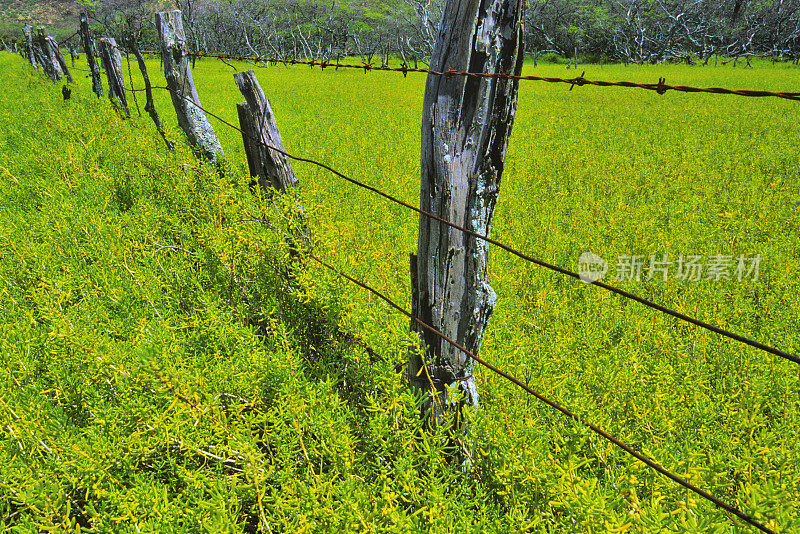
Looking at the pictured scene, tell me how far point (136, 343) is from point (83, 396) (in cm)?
34

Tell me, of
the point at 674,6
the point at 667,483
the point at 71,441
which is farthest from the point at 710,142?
the point at 674,6

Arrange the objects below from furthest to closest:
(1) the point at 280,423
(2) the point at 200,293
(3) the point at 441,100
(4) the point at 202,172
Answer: (4) the point at 202,172 → (2) the point at 200,293 → (1) the point at 280,423 → (3) the point at 441,100

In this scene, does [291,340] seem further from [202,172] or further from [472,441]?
[202,172]

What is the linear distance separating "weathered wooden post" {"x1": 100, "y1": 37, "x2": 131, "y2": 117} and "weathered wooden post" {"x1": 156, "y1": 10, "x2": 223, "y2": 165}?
2.72 metres

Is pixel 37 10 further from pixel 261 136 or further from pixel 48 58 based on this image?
pixel 261 136

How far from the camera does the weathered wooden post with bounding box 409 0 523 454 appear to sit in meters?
1.26

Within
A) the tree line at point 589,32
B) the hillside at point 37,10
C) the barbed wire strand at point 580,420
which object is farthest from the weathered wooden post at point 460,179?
the hillside at point 37,10

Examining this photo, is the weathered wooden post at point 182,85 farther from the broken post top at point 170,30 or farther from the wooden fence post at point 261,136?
the wooden fence post at point 261,136

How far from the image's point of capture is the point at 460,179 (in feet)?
4.65

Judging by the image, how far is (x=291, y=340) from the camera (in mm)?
2115

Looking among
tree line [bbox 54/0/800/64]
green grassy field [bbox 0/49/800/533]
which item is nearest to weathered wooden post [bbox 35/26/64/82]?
green grassy field [bbox 0/49/800/533]

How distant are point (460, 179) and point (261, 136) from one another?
6.23ft

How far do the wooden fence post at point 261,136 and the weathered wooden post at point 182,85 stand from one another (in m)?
2.15

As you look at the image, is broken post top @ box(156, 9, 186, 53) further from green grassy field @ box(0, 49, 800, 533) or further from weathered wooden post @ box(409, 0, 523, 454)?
weathered wooden post @ box(409, 0, 523, 454)
